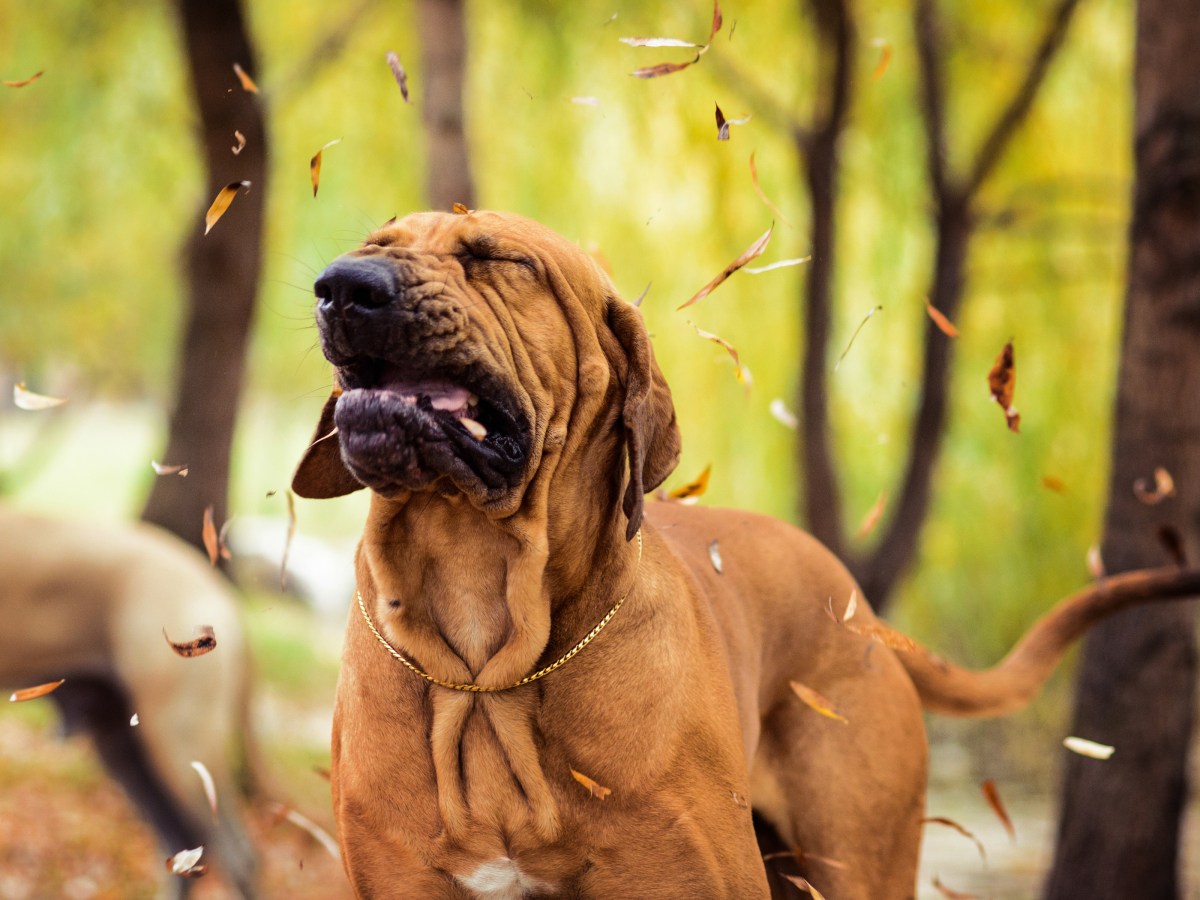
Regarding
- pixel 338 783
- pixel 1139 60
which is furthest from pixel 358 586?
pixel 1139 60

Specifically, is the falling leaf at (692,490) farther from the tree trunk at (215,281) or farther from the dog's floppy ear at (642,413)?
the tree trunk at (215,281)

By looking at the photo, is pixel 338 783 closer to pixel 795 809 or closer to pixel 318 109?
pixel 795 809

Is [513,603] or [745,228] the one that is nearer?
[513,603]

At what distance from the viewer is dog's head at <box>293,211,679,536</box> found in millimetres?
2406

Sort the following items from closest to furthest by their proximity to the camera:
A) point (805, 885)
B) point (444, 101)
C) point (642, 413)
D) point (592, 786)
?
point (592, 786) < point (642, 413) < point (805, 885) < point (444, 101)

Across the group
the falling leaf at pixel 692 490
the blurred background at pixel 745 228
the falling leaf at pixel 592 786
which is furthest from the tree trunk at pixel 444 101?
the falling leaf at pixel 592 786

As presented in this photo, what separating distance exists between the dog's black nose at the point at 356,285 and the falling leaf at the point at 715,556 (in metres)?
1.15

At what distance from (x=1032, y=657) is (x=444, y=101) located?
3655 millimetres

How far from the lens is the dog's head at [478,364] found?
7.89 ft

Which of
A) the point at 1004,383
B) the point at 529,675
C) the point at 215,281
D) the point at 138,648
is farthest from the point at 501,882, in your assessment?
the point at 215,281

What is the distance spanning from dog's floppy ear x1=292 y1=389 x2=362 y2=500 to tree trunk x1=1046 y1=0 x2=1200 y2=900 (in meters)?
3.47

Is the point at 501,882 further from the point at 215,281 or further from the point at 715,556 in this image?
the point at 215,281

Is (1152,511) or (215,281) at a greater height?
(215,281)

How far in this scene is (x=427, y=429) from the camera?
95.9 inches
